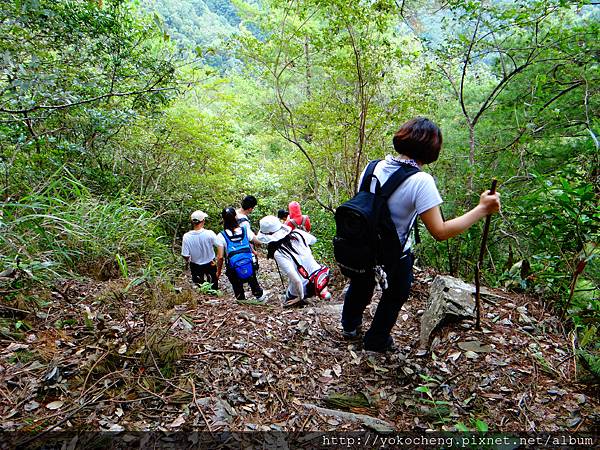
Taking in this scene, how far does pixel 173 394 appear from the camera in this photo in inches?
74.4

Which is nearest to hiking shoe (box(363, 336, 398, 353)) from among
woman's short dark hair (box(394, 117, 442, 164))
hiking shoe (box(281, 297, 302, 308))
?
woman's short dark hair (box(394, 117, 442, 164))

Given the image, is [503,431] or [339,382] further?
[339,382]

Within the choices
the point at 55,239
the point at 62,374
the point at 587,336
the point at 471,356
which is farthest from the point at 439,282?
the point at 55,239

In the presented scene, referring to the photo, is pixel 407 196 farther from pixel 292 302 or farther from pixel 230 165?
pixel 230 165

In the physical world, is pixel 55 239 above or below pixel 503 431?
above

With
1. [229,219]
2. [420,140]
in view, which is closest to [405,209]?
[420,140]

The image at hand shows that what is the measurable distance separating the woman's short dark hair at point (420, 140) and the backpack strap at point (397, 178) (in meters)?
0.11

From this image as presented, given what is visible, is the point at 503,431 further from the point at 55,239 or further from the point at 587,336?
the point at 55,239

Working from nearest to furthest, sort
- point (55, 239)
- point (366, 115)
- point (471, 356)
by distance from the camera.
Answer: point (471, 356), point (55, 239), point (366, 115)

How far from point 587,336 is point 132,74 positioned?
6.59 meters

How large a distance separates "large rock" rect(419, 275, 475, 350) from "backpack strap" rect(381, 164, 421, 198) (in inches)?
49.4

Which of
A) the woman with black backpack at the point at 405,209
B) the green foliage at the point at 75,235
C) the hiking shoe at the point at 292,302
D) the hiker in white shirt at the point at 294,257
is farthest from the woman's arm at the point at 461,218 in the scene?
the green foliage at the point at 75,235

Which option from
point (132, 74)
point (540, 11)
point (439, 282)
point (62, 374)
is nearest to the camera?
point (62, 374)

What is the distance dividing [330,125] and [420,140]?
15.8 ft
